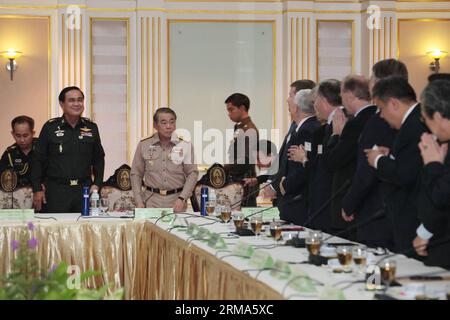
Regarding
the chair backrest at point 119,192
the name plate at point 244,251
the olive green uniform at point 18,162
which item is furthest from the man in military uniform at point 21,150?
the name plate at point 244,251

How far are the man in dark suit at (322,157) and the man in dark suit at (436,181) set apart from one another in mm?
1282

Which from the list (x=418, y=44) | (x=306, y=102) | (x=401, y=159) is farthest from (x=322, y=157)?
(x=418, y=44)

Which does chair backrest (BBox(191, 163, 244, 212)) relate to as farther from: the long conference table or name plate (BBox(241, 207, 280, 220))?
name plate (BBox(241, 207, 280, 220))

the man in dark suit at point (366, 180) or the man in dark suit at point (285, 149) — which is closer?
the man in dark suit at point (366, 180)

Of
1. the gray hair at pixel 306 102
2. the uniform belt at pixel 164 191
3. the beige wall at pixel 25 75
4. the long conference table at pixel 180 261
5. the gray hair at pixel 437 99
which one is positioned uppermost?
the beige wall at pixel 25 75

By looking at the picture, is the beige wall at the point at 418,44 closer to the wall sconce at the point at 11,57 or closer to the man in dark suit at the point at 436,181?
the wall sconce at the point at 11,57

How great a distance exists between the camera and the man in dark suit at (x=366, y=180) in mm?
3859

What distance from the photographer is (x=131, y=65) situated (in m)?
9.12

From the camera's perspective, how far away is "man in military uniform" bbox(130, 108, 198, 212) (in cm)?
590

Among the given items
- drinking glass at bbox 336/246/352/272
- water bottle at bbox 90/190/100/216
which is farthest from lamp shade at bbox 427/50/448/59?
drinking glass at bbox 336/246/352/272

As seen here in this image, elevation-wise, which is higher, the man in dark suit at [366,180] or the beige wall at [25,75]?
the beige wall at [25,75]

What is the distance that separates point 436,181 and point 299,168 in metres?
1.87

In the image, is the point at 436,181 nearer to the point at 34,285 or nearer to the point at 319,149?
the point at 34,285
